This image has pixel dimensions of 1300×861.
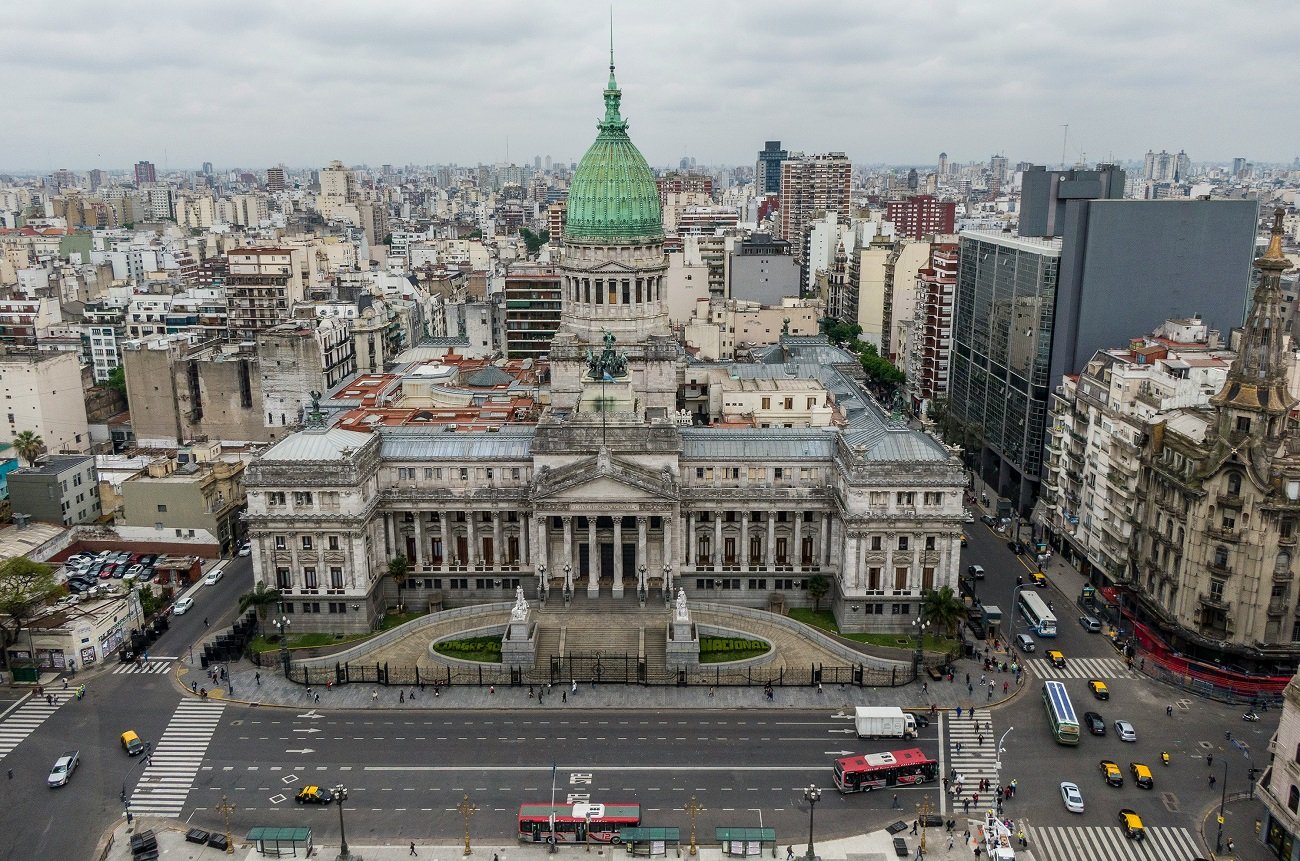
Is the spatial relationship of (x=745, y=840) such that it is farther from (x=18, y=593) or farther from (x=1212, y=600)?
(x=18, y=593)

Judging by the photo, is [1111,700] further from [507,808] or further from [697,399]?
[697,399]

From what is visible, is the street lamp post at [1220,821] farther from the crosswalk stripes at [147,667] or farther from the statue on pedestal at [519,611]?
the crosswalk stripes at [147,667]

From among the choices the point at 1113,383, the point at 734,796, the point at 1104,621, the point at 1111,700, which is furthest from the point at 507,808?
the point at 1113,383

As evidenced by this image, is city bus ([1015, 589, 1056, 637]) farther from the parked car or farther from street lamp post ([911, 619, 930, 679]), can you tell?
the parked car

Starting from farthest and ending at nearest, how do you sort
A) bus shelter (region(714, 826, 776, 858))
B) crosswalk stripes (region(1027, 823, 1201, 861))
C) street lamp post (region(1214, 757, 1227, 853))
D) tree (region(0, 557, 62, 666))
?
tree (region(0, 557, 62, 666)) → street lamp post (region(1214, 757, 1227, 853)) → crosswalk stripes (region(1027, 823, 1201, 861)) → bus shelter (region(714, 826, 776, 858))

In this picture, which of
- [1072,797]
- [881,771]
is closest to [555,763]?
[881,771]

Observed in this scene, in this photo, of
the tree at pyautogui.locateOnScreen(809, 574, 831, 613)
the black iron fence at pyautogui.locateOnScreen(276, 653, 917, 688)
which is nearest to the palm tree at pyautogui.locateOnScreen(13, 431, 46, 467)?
the black iron fence at pyautogui.locateOnScreen(276, 653, 917, 688)

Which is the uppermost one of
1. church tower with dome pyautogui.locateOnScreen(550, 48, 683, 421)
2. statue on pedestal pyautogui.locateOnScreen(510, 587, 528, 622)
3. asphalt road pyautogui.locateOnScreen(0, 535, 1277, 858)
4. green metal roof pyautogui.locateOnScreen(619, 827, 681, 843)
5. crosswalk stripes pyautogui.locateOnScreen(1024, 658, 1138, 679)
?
church tower with dome pyautogui.locateOnScreen(550, 48, 683, 421)
